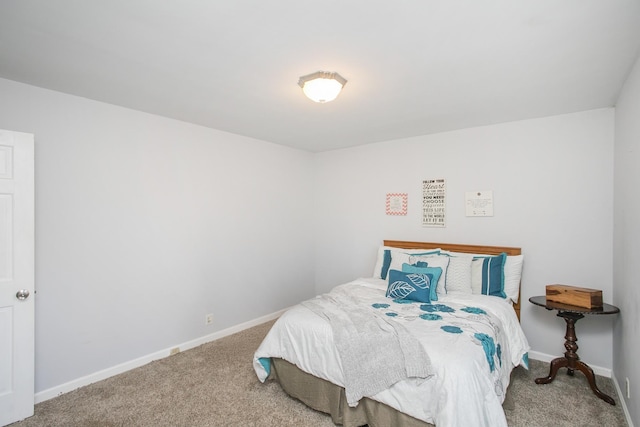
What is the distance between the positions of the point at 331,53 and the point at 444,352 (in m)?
1.89

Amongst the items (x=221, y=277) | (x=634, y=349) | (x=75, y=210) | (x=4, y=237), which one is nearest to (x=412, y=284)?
(x=634, y=349)

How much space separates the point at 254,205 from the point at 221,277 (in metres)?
0.98

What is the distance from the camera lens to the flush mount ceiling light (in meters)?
2.21

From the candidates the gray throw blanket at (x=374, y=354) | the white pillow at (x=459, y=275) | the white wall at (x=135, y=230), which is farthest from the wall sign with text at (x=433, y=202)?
the white wall at (x=135, y=230)

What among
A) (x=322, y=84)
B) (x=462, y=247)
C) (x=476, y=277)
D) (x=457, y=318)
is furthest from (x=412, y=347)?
(x=462, y=247)

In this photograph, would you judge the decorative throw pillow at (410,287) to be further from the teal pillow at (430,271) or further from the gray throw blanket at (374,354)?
the gray throw blanket at (374,354)

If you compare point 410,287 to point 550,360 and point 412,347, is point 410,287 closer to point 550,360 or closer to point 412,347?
point 412,347

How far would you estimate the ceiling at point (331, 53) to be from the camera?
157 cm

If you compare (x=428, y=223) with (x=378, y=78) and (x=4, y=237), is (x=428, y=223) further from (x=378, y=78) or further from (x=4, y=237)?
(x=4, y=237)

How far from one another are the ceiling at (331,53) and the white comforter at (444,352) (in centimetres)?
174

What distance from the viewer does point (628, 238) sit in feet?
7.32

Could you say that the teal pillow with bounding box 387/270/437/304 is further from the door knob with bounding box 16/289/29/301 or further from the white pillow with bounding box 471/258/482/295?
the door knob with bounding box 16/289/29/301

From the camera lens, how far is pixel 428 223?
12.8ft

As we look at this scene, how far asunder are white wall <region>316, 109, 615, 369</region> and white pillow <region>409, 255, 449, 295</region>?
0.55m
